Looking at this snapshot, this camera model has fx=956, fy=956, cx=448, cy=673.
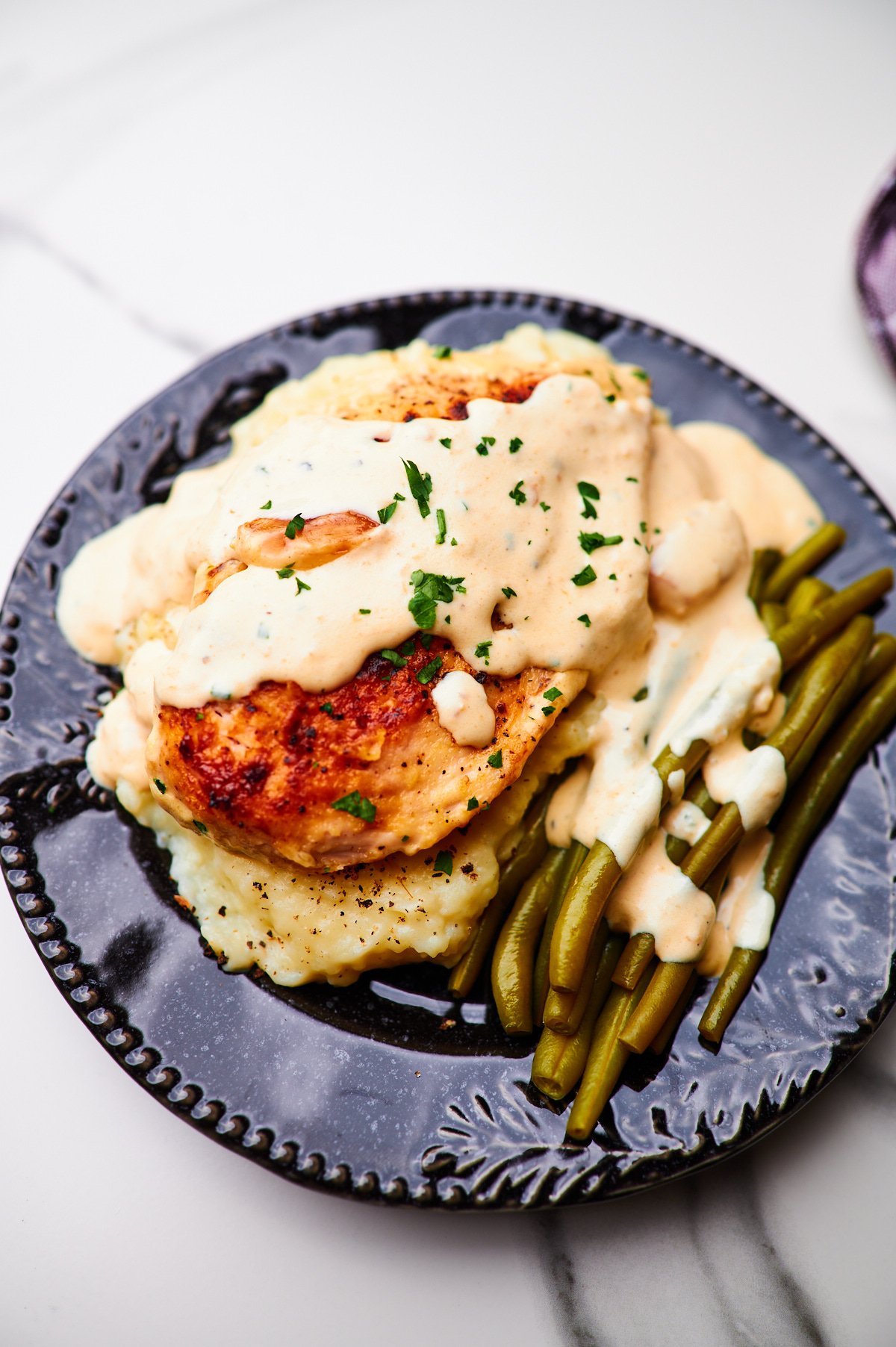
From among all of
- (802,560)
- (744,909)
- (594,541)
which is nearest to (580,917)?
(744,909)

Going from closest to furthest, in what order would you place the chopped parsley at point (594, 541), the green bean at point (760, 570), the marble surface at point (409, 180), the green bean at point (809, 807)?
the green bean at point (809, 807)
the chopped parsley at point (594, 541)
the green bean at point (760, 570)
the marble surface at point (409, 180)

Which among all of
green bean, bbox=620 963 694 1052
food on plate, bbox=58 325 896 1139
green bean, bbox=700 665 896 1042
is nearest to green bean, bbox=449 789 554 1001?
food on plate, bbox=58 325 896 1139

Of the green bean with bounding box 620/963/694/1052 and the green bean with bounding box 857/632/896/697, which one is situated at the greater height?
the green bean with bounding box 857/632/896/697

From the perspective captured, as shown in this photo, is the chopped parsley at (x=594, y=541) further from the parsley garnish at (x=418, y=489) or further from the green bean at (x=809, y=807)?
the green bean at (x=809, y=807)

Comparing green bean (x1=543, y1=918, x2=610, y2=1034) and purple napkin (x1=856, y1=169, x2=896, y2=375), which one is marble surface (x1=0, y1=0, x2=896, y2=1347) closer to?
purple napkin (x1=856, y1=169, x2=896, y2=375)

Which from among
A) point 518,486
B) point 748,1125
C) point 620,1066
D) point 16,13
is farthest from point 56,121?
point 748,1125

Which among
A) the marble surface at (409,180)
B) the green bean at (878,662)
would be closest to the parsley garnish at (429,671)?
the green bean at (878,662)

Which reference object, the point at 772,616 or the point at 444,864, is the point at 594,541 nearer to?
the point at 772,616
